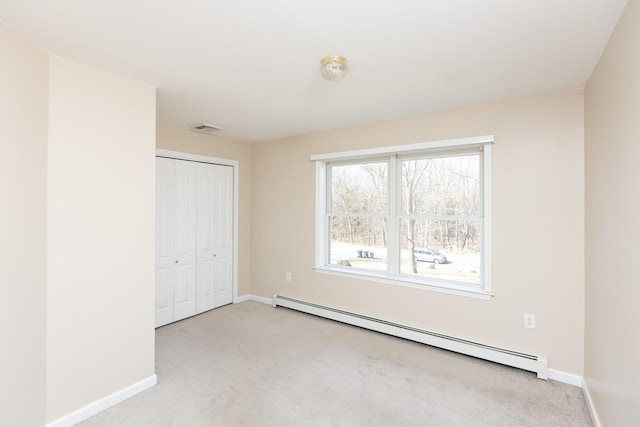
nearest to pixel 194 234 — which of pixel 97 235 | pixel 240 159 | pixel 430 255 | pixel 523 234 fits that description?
pixel 240 159

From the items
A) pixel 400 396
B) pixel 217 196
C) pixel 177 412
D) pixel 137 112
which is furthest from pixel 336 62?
pixel 217 196

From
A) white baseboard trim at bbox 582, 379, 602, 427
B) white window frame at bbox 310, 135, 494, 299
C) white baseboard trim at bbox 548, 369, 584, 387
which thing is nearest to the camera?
white baseboard trim at bbox 582, 379, 602, 427

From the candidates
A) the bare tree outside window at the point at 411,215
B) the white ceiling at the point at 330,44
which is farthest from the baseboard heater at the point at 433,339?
the white ceiling at the point at 330,44

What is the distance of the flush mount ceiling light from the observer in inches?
77.9

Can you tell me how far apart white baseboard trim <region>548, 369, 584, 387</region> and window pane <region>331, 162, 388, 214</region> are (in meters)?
2.10

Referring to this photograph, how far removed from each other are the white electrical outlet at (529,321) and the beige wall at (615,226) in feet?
1.38

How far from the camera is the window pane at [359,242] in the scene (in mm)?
3762

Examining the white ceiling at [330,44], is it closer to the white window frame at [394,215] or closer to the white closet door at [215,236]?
the white window frame at [394,215]

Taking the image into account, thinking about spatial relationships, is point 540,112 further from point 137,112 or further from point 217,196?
point 217,196

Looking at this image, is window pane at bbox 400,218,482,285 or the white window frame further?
window pane at bbox 400,218,482,285

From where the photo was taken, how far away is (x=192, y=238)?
13.4ft

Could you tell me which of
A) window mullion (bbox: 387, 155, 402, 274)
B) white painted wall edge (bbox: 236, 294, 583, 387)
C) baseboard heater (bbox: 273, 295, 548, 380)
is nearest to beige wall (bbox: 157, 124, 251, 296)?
baseboard heater (bbox: 273, 295, 548, 380)

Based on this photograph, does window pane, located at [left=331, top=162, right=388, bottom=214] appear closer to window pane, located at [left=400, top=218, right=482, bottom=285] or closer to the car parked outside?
window pane, located at [left=400, top=218, right=482, bottom=285]

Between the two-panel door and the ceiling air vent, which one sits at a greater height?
the ceiling air vent
